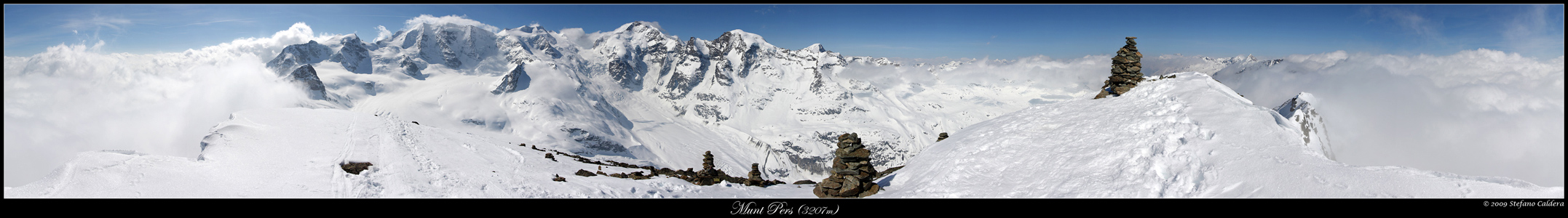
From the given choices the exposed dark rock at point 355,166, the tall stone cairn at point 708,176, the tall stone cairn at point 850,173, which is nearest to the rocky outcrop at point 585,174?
the tall stone cairn at point 708,176

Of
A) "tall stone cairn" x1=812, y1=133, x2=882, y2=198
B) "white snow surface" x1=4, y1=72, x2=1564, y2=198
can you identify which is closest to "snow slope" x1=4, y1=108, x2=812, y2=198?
"white snow surface" x1=4, y1=72, x2=1564, y2=198

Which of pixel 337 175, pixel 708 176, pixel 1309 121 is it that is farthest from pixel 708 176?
pixel 1309 121

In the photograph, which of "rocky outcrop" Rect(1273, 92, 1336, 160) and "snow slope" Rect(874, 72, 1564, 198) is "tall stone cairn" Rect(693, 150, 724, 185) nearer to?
"snow slope" Rect(874, 72, 1564, 198)

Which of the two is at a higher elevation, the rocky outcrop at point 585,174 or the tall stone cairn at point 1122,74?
the tall stone cairn at point 1122,74

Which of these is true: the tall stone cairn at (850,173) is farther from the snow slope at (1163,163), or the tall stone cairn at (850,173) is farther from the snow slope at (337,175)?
the snow slope at (337,175)
